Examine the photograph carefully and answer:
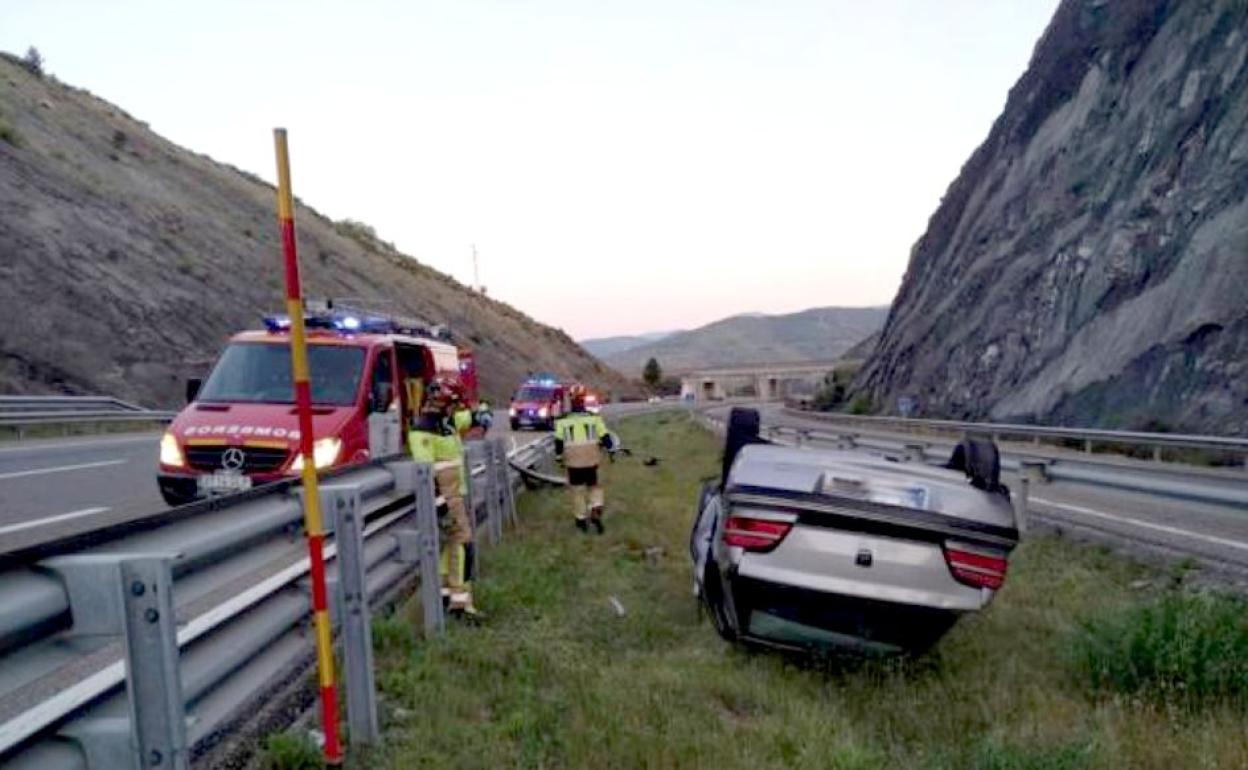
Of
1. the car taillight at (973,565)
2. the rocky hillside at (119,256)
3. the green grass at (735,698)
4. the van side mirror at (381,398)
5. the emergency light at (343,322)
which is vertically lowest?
the green grass at (735,698)

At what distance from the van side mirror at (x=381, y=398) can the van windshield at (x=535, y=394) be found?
23254 mm

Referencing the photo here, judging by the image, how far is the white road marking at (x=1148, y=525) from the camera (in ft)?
31.6

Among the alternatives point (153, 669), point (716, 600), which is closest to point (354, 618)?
point (153, 669)

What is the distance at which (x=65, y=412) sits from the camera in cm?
2278

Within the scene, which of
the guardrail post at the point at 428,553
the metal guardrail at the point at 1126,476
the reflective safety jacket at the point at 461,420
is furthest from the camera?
the metal guardrail at the point at 1126,476

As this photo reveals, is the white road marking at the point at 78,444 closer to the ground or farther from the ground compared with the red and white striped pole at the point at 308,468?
closer to the ground

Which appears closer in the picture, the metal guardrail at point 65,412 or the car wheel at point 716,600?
the car wheel at point 716,600

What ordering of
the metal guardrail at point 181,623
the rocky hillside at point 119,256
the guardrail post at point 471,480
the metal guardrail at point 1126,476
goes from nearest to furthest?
the metal guardrail at point 181,623 → the guardrail post at point 471,480 → the metal guardrail at point 1126,476 → the rocky hillside at point 119,256

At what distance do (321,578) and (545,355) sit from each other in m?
70.7

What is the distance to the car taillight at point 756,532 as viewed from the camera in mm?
5336

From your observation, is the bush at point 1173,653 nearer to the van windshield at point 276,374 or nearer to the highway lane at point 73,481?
the van windshield at point 276,374

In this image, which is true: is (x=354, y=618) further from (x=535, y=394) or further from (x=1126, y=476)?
(x=535, y=394)

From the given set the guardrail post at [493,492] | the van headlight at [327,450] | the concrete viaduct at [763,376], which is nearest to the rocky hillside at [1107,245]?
the guardrail post at [493,492]

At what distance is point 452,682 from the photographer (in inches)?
217
